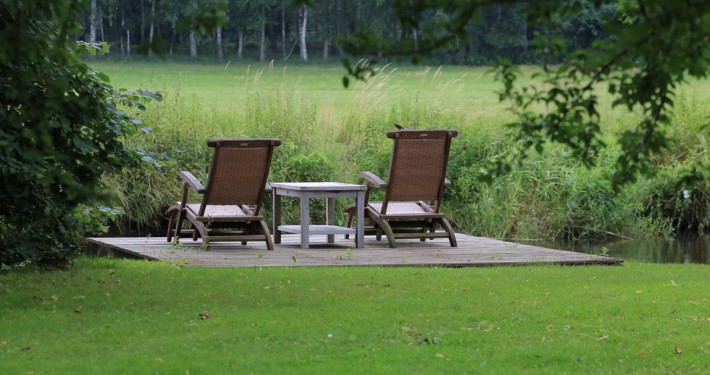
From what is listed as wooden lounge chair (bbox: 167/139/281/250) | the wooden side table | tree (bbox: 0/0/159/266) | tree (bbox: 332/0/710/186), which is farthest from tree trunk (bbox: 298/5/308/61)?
tree (bbox: 332/0/710/186)

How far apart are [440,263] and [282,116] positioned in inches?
284

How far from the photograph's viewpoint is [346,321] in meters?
6.66

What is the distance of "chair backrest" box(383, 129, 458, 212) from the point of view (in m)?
10.9

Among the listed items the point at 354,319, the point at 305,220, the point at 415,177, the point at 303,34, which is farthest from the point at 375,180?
the point at 303,34

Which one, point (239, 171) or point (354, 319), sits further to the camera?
point (239, 171)

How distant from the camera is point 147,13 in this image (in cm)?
5653

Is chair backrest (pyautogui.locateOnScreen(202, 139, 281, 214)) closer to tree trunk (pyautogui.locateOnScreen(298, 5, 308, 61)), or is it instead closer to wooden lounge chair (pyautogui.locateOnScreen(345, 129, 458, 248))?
wooden lounge chair (pyautogui.locateOnScreen(345, 129, 458, 248))

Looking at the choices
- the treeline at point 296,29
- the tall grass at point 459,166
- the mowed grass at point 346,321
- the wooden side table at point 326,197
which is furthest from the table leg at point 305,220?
the treeline at point 296,29

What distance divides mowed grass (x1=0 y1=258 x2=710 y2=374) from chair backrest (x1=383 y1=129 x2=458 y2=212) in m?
2.00

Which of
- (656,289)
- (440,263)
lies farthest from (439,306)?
(440,263)

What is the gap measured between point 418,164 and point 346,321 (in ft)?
14.7

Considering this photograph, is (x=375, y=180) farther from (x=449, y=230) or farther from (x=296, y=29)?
(x=296, y=29)

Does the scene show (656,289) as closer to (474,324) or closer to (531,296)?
(531,296)

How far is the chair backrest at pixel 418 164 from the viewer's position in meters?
10.9
